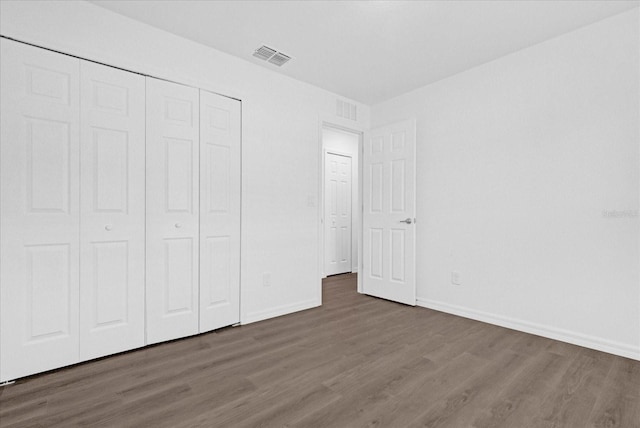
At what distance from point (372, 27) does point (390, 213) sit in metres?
2.09

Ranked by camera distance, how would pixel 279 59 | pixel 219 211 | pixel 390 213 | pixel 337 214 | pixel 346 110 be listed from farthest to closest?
pixel 337 214 → pixel 346 110 → pixel 390 213 → pixel 279 59 → pixel 219 211

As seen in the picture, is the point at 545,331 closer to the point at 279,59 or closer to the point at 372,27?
the point at 372,27

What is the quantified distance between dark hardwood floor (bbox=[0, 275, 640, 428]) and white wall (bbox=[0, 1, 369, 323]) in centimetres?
75

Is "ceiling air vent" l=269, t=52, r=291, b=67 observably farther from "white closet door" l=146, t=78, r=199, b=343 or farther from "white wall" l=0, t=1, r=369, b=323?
"white closet door" l=146, t=78, r=199, b=343

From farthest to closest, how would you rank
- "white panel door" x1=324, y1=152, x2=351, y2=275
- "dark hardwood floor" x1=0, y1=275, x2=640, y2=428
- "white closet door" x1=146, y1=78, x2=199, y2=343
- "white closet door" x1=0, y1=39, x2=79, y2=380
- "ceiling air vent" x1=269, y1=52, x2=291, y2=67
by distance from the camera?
"white panel door" x1=324, y1=152, x2=351, y2=275 → "ceiling air vent" x1=269, y1=52, x2=291, y2=67 → "white closet door" x1=146, y1=78, x2=199, y2=343 → "white closet door" x1=0, y1=39, x2=79, y2=380 → "dark hardwood floor" x1=0, y1=275, x2=640, y2=428

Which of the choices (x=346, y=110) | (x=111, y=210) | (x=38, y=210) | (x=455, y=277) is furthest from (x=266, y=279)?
(x=346, y=110)

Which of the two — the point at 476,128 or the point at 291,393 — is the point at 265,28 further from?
the point at 291,393

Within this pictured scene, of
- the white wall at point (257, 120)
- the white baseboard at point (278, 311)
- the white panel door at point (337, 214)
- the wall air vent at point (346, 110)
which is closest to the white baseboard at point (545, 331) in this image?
the white baseboard at point (278, 311)

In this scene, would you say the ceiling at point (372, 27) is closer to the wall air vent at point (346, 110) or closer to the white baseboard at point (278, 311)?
the wall air vent at point (346, 110)

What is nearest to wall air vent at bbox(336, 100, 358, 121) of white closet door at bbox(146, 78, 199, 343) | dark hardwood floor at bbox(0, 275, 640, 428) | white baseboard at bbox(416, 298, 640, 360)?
white closet door at bbox(146, 78, 199, 343)

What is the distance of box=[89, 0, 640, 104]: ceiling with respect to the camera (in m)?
2.34

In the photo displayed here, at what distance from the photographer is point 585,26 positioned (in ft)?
8.45

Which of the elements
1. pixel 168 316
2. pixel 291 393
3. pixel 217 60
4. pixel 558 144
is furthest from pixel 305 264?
pixel 558 144

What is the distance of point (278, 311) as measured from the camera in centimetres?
338
